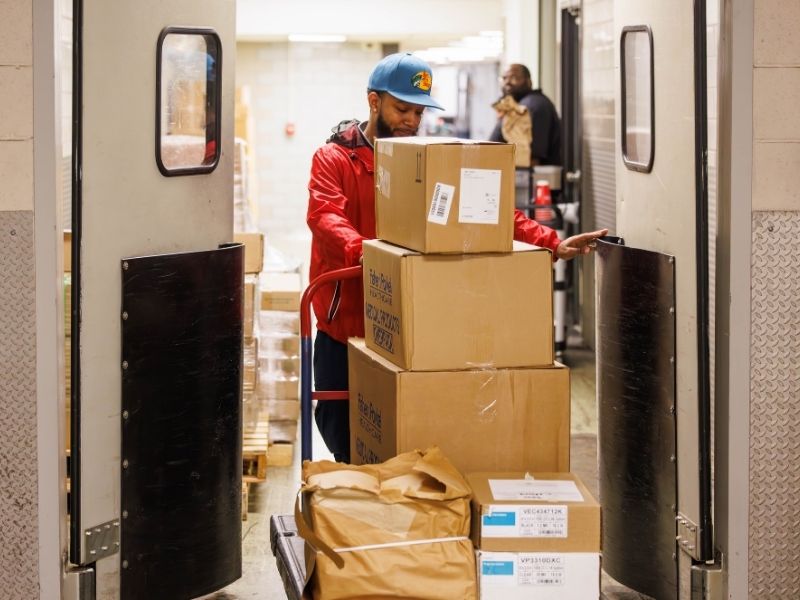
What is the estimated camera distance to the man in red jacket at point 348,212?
3.72 meters

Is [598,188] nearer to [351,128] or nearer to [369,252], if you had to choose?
[351,128]

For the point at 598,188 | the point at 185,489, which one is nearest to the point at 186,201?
the point at 185,489

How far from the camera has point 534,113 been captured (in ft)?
27.6

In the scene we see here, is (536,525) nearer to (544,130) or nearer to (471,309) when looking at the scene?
(471,309)

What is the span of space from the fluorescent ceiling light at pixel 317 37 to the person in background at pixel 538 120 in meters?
6.77

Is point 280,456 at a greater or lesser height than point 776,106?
lesser

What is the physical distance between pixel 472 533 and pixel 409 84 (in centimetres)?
161

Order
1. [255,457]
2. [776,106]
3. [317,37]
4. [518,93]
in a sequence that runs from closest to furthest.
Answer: [776,106]
[255,457]
[518,93]
[317,37]

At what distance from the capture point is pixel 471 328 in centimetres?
305

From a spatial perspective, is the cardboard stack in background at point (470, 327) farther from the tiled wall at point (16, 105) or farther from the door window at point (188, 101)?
the tiled wall at point (16, 105)


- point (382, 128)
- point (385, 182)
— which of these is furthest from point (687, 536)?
point (382, 128)

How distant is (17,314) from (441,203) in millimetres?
1136

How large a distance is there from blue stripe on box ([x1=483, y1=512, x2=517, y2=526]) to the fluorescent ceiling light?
13.0 m

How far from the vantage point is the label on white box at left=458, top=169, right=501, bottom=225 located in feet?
9.91
